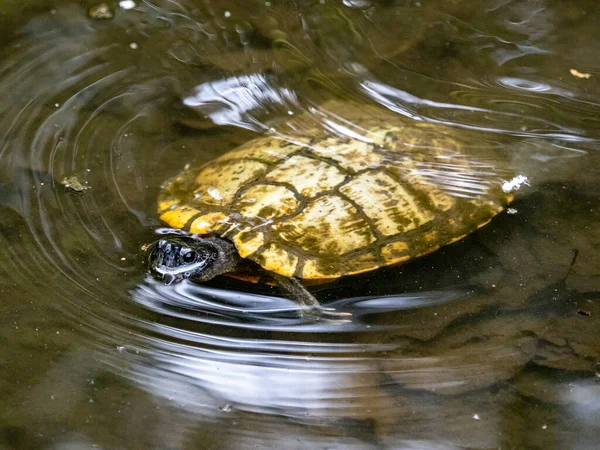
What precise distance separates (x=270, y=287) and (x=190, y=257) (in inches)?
17.7

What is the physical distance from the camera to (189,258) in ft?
9.30

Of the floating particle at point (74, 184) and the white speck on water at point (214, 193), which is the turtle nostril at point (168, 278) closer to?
the white speck on water at point (214, 193)

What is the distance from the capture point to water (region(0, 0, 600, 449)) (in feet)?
7.59

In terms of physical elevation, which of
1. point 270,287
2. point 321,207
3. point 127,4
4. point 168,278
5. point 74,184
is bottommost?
point 270,287

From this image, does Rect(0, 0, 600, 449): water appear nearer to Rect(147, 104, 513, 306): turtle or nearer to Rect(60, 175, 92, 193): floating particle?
Rect(60, 175, 92, 193): floating particle

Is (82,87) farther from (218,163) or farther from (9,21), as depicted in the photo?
(218,163)

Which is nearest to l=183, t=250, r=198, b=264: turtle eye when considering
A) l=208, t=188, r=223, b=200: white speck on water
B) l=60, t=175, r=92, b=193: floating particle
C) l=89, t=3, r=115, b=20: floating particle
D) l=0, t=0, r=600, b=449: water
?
l=0, t=0, r=600, b=449: water

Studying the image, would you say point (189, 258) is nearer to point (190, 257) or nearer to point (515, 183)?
point (190, 257)

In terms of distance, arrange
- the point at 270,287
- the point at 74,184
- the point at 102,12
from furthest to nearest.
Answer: the point at 102,12, the point at 74,184, the point at 270,287

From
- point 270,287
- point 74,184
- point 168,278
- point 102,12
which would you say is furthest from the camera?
point 102,12

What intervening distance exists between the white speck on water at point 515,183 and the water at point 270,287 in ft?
0.18

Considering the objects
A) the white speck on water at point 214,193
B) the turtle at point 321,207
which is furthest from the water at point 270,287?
the white speck on water at point 214,193

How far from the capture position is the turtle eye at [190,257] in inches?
111

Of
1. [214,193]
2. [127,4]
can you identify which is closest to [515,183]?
[214,193]
